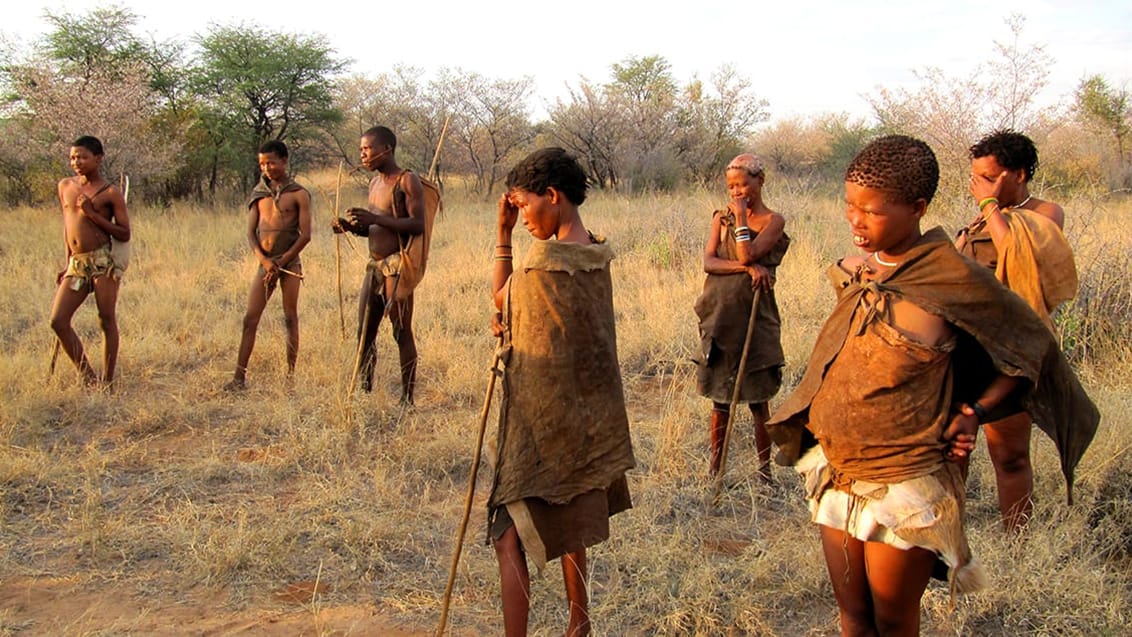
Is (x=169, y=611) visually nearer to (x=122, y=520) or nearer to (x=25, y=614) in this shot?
(x=25, y=614)

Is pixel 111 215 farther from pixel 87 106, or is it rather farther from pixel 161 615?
pixel 87 106

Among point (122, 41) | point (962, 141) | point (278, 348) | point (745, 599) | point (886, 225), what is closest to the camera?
point (886, 225)

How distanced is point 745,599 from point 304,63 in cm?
1642

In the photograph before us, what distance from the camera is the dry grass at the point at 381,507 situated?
2.80 meters

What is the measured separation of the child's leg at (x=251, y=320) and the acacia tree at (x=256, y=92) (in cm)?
1170

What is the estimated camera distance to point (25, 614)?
111 inches

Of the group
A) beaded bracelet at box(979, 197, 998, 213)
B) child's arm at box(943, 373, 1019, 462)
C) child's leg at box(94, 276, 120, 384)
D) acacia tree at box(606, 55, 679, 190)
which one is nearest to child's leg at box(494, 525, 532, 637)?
child's arm at box(943, 373, 1019, 462)

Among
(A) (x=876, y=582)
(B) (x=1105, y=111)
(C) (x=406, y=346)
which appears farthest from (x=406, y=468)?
(B) (x=1105, y=111)

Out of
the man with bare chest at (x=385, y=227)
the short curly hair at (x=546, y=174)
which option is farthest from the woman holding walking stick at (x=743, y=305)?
the man with bare chest at (x=385, y=227)

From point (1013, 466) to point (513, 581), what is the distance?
79.9 inches

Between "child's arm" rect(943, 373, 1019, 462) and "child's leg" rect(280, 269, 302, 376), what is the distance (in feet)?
14.6

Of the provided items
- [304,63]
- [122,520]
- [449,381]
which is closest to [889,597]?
[122,520]

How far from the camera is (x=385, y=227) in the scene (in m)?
4.76

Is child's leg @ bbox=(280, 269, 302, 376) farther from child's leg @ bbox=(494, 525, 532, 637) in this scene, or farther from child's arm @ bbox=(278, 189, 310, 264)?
child's leg @ bbox=(494, 525, 532, 637)
